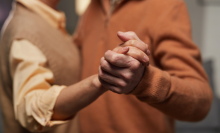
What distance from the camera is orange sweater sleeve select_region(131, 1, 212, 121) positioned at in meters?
0.52

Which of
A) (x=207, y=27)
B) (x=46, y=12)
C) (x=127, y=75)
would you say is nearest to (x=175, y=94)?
(x=127, y=75)

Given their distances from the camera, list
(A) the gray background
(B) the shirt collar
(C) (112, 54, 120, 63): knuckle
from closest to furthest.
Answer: (C) (112, 54, 120, 63): knuckle, (B) the shirt collar, (A) the gray background

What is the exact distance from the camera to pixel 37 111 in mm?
507

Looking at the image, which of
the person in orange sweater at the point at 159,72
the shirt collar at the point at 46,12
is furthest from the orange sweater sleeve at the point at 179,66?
the shirt collar at the point at 46,12

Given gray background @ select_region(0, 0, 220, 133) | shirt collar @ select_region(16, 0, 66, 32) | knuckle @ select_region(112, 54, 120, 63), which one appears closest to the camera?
knuckle @ select_region(112, 54, 120, 63)

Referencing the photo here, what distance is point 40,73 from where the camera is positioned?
0.56m

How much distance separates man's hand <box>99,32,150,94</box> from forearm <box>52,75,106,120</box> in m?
0.04

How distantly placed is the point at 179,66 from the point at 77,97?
30 centimetres

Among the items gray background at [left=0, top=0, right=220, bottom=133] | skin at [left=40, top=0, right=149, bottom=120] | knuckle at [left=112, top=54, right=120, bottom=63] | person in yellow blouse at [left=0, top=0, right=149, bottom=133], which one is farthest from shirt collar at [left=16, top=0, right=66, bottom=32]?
gray background at [left=0, top=0, right=220, bottom=133]

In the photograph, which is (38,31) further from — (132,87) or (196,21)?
(196,21)

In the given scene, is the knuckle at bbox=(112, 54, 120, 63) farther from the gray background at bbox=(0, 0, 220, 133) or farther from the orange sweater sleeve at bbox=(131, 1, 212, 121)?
the gray background at bbox=(0, 0, 220, 133)

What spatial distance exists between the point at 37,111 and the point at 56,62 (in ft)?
0.59

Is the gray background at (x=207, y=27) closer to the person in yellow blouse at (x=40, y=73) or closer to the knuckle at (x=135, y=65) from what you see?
the person in yellow blouse at (x=40, y=73)

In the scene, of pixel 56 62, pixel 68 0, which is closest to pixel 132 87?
pixel 56 62
